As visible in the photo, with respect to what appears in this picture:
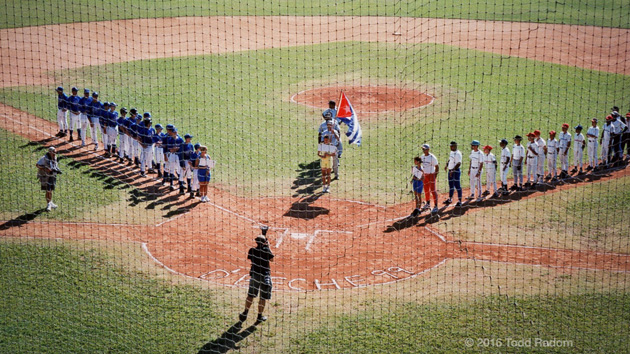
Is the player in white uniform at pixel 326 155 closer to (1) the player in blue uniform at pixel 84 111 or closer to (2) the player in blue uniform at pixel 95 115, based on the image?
(2) the player in blue uniform at pixel 95 115

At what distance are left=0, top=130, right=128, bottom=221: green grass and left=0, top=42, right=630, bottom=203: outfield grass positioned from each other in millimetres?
3000

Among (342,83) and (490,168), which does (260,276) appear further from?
(342,83)

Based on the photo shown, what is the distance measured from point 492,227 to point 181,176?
24.8ft

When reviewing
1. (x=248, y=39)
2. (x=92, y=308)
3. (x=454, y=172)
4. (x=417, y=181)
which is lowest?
(x=92, y=308)

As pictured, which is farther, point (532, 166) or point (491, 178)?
point (532, 166)

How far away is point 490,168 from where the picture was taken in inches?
666

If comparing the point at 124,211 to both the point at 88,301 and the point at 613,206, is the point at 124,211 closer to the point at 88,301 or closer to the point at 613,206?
the point at 88,301

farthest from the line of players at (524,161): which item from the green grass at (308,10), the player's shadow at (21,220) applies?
the green grass at (308,10)

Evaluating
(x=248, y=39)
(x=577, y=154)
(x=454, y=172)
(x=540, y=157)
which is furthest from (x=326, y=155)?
(x=248, y=39)

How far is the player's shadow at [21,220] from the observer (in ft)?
49.8

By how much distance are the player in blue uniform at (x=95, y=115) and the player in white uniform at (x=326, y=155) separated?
680 centimetres

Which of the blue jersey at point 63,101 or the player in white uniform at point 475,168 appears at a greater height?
the blue jersey at point 63,101

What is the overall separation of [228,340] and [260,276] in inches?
45.4

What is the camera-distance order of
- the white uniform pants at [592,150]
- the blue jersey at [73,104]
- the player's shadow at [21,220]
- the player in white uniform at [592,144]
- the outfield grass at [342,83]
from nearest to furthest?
1. the player's shadow at [21,220]
2. the player in white uniform at [592,144]
3. the white uniform pants at [592,150]
4. the outfield grass at [342,83]
5. the blue jersey at [73,104]
